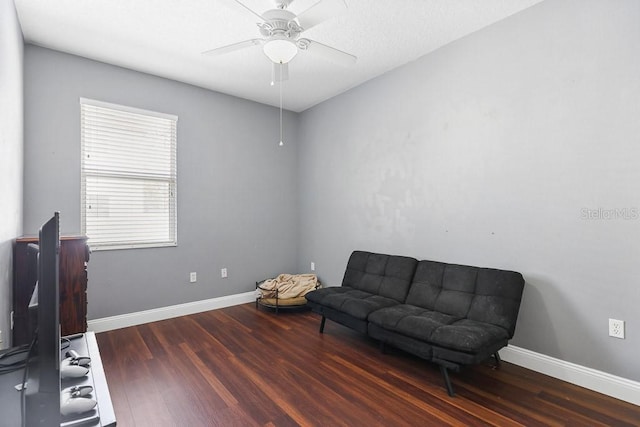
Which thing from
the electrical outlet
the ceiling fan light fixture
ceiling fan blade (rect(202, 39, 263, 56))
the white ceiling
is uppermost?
the white ceiling

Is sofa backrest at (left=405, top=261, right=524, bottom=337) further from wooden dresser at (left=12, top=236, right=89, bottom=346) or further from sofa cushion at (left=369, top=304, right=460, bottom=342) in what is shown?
wooden dresser at (left=12, top=236, right=89, bottom=346)

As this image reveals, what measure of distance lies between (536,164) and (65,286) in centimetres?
376

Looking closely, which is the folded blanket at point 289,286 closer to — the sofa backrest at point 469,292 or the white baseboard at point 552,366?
the white baseboard at point 552,366

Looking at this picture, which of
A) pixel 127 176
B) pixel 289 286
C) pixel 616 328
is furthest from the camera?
pixel 289 286

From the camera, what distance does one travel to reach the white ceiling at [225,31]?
8.20ft

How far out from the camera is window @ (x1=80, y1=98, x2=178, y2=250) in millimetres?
3344

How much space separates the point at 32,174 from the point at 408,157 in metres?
3.68

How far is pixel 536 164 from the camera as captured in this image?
100 inches

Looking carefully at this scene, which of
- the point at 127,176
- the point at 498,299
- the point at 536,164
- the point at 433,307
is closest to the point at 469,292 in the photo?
the point at 498,299

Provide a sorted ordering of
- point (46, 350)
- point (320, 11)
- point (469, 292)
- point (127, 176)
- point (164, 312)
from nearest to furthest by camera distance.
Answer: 1. point (46, 350)
2. point (320, 11)
3. point (469, 292)
4. point (127, 176)
5. point (164, 312)

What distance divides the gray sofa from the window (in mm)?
2058

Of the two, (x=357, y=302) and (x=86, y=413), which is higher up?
(x=86, y=413)

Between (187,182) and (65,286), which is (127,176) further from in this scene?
(65,286)

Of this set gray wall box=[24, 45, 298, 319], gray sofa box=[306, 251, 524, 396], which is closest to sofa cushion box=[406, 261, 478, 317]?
gray sofa box=[306, 251, 524, 396]
